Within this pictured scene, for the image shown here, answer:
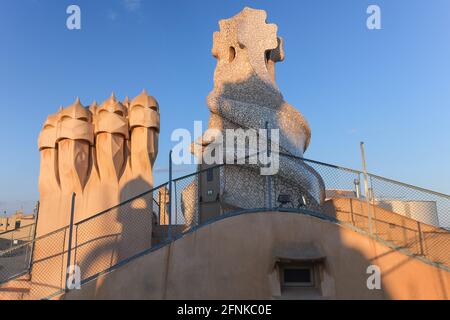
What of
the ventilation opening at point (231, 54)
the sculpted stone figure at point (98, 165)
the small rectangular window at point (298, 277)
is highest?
the ventilation opening at point (231, 54)

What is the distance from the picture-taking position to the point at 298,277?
6.02 meters

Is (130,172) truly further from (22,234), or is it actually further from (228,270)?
(22,234)

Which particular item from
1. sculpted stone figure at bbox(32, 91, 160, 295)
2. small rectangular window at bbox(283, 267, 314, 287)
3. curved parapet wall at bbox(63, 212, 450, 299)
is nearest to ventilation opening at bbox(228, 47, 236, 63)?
sculpted stone figure at bbox(32, 91, 160, 295)

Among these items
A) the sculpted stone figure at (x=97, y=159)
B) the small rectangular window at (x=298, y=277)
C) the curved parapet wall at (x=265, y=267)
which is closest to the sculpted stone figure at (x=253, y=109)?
the sculpted stone figure at (x=97, y=159)

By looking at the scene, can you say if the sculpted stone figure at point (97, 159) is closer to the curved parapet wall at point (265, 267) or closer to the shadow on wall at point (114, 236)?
the shadow on wall at point (114, 236)

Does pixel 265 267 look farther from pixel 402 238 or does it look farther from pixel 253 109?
pixel 253 109

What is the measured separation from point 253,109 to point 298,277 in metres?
8.33

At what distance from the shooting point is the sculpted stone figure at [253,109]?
466 inches

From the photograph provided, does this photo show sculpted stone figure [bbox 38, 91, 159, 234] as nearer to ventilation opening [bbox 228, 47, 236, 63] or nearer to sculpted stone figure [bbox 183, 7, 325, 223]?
sculpted stone figure [bbox 183, 7, 325, 223]

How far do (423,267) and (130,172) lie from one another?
26.6 feet

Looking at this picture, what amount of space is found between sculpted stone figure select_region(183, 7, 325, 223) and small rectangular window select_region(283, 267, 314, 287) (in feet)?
14.0

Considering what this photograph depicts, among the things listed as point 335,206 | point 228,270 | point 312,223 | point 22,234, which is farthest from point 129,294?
point 22,234

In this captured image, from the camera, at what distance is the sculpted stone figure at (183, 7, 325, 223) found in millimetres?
11836

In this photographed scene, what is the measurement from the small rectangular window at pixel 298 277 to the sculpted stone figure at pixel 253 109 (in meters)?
4.26
